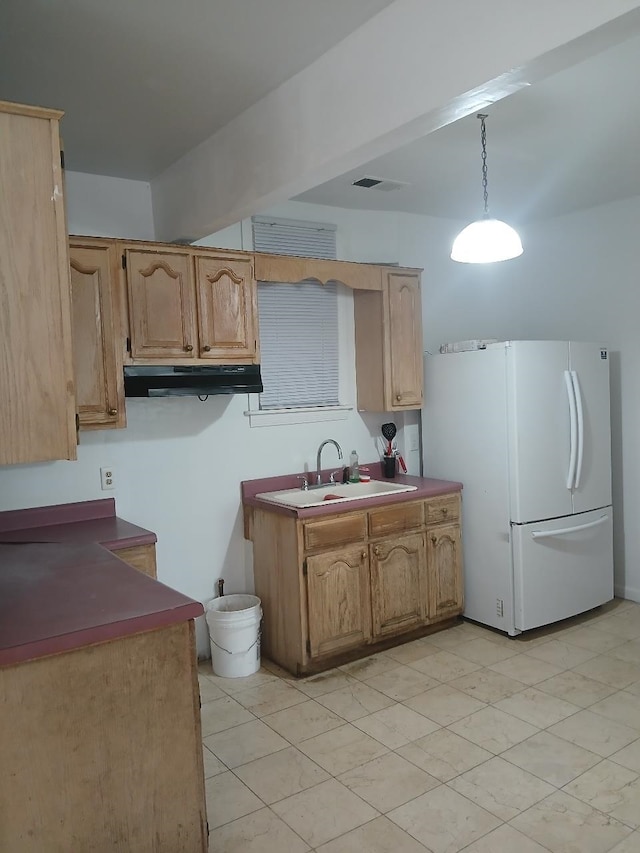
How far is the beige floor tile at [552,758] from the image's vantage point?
2.52 metres

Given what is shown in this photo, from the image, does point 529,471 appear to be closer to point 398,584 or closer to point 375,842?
point 398,584

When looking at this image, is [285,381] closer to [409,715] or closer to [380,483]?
[380,483]

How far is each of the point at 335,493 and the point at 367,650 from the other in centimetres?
91

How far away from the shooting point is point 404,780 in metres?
2.51

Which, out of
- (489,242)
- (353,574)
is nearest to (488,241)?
(489,242)

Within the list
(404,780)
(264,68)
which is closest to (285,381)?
(264,68)

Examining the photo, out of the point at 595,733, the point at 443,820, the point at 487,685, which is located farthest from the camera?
the point at 487,685

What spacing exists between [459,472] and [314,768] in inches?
80.9

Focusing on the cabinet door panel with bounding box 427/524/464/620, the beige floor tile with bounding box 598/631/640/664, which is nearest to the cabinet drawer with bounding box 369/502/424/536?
the cabinet door panel with bounding box 427/524/464/620

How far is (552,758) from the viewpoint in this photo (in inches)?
103

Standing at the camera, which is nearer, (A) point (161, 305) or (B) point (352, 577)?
(A) point (161, 305)

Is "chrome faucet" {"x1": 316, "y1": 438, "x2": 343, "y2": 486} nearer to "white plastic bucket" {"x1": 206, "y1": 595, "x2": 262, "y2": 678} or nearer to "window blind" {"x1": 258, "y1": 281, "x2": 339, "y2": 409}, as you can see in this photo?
"window blind" {"x1": 258, "y1": 281, "x2": 339, "y2": 409}

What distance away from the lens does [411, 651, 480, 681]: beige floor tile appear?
3398 mm

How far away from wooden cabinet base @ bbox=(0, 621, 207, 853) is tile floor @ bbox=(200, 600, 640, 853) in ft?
1.61
